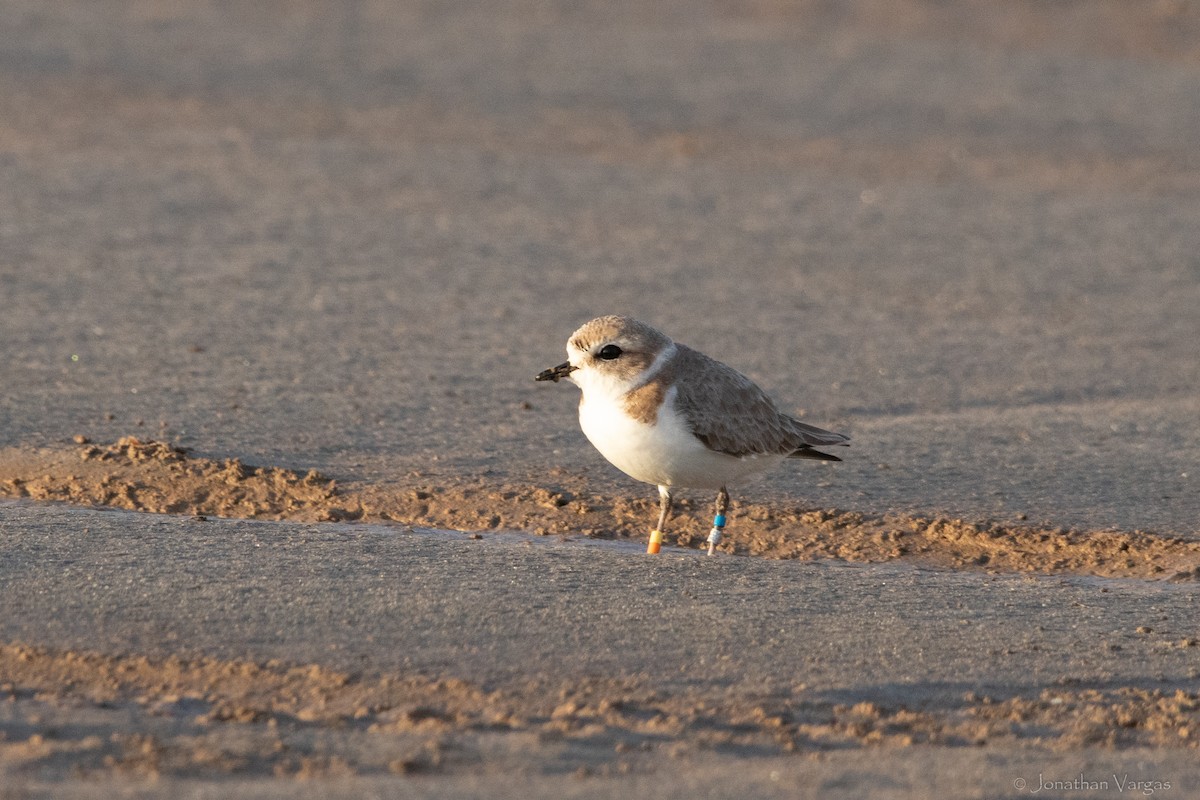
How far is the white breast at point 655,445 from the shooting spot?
5.59 m

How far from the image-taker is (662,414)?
18.5ft

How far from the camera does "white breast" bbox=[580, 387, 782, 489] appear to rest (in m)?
5.59

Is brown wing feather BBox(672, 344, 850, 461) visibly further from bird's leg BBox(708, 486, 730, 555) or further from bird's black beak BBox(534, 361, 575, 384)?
bird's black beak BBox(534, 361, 575, 384)

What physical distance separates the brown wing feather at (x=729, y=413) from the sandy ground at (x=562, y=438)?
39 cm

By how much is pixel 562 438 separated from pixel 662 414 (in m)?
1.54

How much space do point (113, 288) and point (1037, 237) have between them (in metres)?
6.27

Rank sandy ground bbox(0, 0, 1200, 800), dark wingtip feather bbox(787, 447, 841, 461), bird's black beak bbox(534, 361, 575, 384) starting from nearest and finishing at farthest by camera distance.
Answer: sandy ground bbox(0, 0, 1200, 800), bird's black beak bbox(534, 361, 575, 384), dark wingtip feather bbox(787, 447, 841, 461)

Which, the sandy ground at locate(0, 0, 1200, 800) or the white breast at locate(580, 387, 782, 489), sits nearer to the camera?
the sandy ground at locate(0, 0, 1200, 800)

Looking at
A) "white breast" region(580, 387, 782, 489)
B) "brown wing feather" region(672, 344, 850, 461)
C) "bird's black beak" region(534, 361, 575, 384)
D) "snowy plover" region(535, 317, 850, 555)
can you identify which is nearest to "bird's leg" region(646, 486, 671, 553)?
"snowy plover" region(535, 317, 850, 555)

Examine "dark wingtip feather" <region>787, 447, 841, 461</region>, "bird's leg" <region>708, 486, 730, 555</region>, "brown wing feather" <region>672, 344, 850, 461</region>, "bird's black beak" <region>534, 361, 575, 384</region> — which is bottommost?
"bird's leg" <region>708, 486, 730, 555</region>

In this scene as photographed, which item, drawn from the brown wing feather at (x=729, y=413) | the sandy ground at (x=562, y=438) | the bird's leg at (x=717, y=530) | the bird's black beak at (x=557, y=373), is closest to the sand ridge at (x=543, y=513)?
the sandy ground at (x=562, y=438)

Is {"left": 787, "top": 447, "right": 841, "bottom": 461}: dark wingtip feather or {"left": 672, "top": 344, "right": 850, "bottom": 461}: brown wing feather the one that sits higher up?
{"left": 672, "top": 344, "right": 850, "bottom": 461}: brown wing feather

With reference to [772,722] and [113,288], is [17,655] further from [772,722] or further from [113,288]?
[113,288]

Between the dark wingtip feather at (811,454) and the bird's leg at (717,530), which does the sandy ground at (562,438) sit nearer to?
the bird's leg at (717,530)
